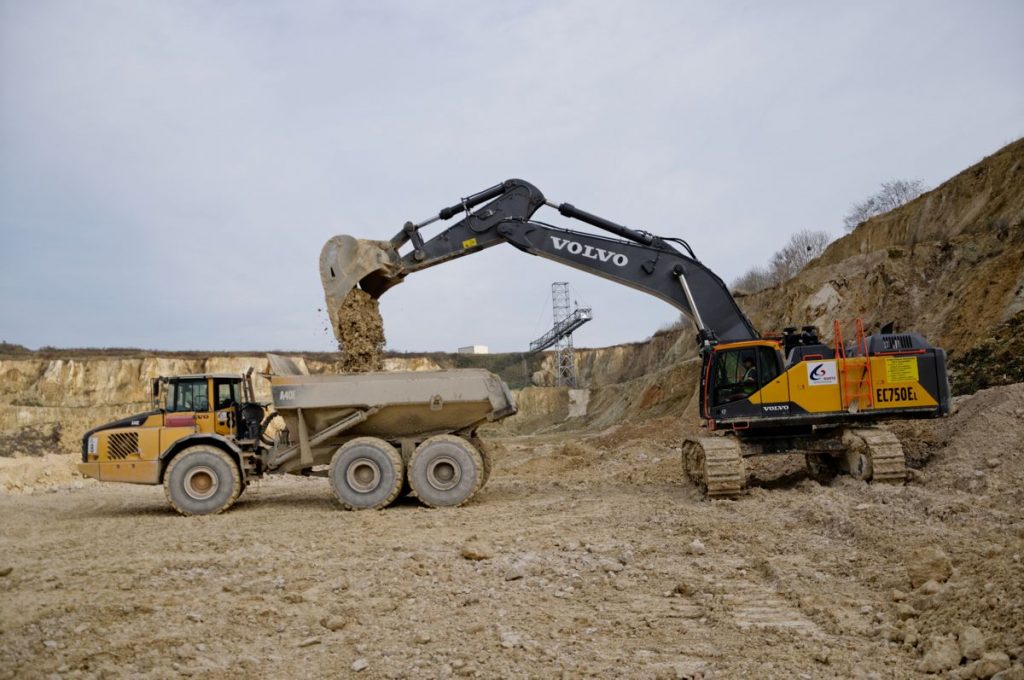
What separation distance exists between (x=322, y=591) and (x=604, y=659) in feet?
9.41

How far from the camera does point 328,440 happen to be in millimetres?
11844

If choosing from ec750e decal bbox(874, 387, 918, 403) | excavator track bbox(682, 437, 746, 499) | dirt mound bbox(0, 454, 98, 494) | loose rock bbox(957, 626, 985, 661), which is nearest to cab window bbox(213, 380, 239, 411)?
excavator track bbox(682, 437, 746, 499)

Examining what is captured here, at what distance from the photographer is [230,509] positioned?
1227 centimetres

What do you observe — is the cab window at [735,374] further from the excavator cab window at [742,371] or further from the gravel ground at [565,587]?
the gravel ground at [565,587]

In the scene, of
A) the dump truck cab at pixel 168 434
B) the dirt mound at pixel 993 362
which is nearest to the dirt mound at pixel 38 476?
the dump truck cab at pixel 168 434

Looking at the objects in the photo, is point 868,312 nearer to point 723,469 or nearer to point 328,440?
point 723,469

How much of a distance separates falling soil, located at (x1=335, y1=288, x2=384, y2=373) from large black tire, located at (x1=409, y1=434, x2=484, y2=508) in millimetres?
1885

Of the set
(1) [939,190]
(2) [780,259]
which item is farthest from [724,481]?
(2) [780,259]

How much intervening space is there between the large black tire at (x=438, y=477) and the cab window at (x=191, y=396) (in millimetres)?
3650

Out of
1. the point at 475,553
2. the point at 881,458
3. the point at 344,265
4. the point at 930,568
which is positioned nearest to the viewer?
the point at 930,568

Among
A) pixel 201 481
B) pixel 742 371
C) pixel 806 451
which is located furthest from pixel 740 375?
pixel 201 481

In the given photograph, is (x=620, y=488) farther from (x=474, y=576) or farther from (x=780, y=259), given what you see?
(x=780, y=259)

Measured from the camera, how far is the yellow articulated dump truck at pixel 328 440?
37.3 ft

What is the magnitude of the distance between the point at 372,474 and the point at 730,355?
5515mm
